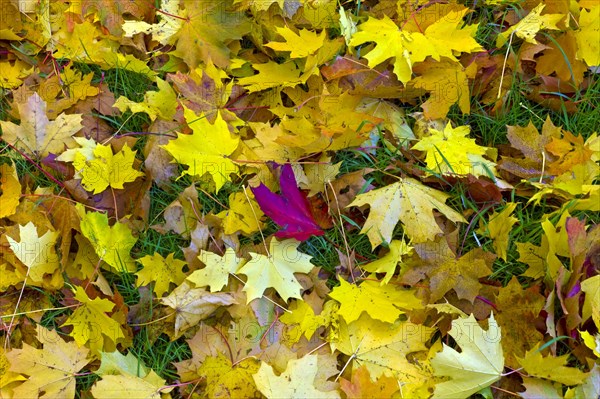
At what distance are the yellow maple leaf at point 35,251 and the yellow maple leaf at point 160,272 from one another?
271 millimetres

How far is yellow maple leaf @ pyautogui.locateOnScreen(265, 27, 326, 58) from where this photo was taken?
1883mm

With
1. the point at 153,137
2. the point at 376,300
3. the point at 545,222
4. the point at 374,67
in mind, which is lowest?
the point at 376,300

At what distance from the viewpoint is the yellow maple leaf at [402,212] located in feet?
5.48

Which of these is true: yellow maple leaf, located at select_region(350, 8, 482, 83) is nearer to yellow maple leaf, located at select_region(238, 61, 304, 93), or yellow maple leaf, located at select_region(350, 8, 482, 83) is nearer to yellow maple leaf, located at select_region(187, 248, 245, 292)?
yellow maple leaf, located at select_region(238, 61, 304, 93)

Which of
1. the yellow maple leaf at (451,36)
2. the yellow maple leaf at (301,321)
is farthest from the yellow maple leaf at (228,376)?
the yellow maple leaf at (451,36)

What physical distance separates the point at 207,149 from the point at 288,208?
0.32 meters

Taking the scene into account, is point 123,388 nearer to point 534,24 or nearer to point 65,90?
point 65,90

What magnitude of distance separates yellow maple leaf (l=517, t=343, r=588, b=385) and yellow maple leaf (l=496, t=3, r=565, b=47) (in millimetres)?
971

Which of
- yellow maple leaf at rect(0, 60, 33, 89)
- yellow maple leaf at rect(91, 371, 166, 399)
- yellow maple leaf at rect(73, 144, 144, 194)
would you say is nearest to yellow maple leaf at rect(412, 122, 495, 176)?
yellow maple leaf at rect(73, 144, 144, 194)

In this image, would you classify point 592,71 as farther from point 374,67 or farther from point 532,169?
point 374,67

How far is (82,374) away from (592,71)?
1794 millimetres

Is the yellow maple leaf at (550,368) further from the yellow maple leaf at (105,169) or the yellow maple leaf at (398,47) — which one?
the yellow maple leaf at (105,169)

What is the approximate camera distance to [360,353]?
1585mm

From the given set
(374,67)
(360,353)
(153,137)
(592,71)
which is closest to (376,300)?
(360,353)
